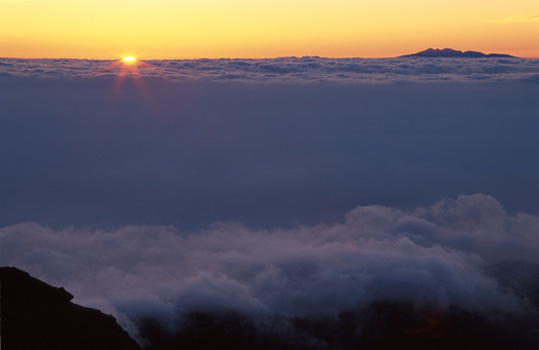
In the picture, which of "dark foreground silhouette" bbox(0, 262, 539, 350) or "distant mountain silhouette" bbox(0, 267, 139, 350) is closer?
"distant mountain silhouette" bbox(0, 267, 139, 350)

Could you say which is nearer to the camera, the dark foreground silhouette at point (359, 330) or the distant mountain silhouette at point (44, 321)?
the distant mountain silhouette at point (44, 321)

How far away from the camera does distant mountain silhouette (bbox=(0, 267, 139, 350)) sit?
8.10 m

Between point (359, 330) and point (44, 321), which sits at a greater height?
point (44, 321)

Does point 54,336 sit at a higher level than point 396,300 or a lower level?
higher

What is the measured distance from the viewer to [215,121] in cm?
6606

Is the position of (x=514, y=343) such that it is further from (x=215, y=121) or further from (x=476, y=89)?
(x=476, y=89)

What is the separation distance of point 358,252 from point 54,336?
17.4 meters

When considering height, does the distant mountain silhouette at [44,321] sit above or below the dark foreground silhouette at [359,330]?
above

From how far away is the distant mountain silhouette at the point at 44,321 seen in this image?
8.10 meters

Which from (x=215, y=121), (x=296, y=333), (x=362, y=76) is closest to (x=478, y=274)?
(x=296, y=333)

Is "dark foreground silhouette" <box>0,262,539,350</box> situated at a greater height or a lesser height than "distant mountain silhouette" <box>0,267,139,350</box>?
lesser

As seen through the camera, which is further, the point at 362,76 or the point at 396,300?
the point at 362,76

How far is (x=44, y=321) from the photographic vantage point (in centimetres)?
840

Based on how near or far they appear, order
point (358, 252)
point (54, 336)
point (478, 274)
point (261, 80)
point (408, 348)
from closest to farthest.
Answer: point (54, 336), point (408, 348), point (478, 274), point (358, 252), point (261, 80)
